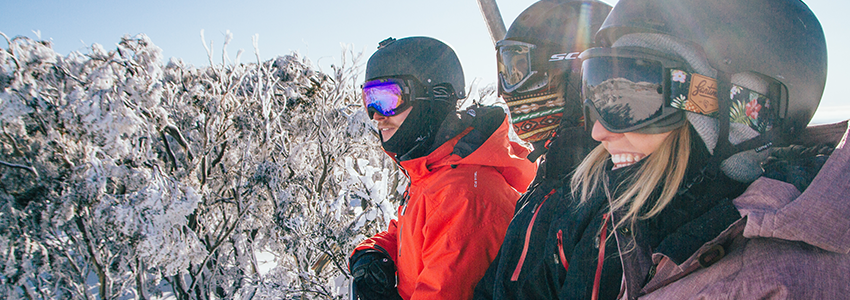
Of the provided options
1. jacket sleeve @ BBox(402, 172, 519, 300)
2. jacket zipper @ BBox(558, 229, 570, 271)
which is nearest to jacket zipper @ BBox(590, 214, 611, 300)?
jacket zipper @ BBox(558, 229, 570, 271)

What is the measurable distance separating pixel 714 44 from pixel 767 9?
0.53 ft

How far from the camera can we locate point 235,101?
41.2 feet

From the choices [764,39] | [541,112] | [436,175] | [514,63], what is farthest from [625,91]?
[436,175]

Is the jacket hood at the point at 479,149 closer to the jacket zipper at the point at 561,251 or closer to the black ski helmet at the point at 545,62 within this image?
the black ski helmet at the point at 545,62

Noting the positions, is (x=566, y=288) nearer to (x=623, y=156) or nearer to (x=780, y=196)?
(x=623, y=156)

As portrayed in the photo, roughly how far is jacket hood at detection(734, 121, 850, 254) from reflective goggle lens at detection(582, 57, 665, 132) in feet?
1.01

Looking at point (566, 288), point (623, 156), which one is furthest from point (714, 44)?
point (566, 288)

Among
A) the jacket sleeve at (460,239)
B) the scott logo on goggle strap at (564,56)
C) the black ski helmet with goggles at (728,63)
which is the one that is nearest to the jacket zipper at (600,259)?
the black ski helmet with goggles at (728,63)

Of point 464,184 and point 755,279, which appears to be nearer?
point 755,279

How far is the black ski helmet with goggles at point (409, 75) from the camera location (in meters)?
2.45

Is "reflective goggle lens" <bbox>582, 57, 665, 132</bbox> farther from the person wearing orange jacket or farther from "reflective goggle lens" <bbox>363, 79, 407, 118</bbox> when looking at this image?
"reflective goggle lens" <bbox>363, 79, 407, 118</bbox>

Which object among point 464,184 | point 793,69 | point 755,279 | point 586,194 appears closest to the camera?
point 755,279

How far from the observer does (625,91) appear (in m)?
1.00

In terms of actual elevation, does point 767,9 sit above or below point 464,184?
above
